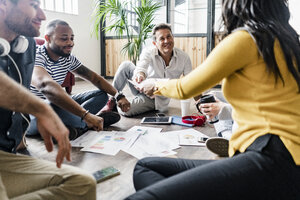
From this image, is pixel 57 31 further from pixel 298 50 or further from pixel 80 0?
pixel 80 0

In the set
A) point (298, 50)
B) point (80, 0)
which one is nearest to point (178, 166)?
point (298, 50)

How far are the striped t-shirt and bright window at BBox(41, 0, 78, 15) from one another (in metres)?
2.78

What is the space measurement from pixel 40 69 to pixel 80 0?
389cm

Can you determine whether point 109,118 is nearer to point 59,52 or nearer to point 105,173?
point 59,52

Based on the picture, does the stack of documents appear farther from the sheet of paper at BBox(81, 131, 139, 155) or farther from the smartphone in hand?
the smartphone in hand

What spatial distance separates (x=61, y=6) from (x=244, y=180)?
4977 millimetres

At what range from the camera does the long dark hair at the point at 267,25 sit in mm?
725

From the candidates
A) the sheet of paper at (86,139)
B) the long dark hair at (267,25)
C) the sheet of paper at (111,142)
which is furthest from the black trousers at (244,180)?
the sheet of paper at (86,139)

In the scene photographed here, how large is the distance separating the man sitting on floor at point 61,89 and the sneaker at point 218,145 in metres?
0.72

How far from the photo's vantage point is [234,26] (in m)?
0.86

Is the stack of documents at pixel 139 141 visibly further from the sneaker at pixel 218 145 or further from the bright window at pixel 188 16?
the bright window at pixel 188 16

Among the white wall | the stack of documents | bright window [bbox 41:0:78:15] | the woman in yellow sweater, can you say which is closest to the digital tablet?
the stack of documents

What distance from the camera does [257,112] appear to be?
77 centimetres

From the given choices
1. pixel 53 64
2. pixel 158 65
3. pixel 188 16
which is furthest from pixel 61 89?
pixel 188 16
